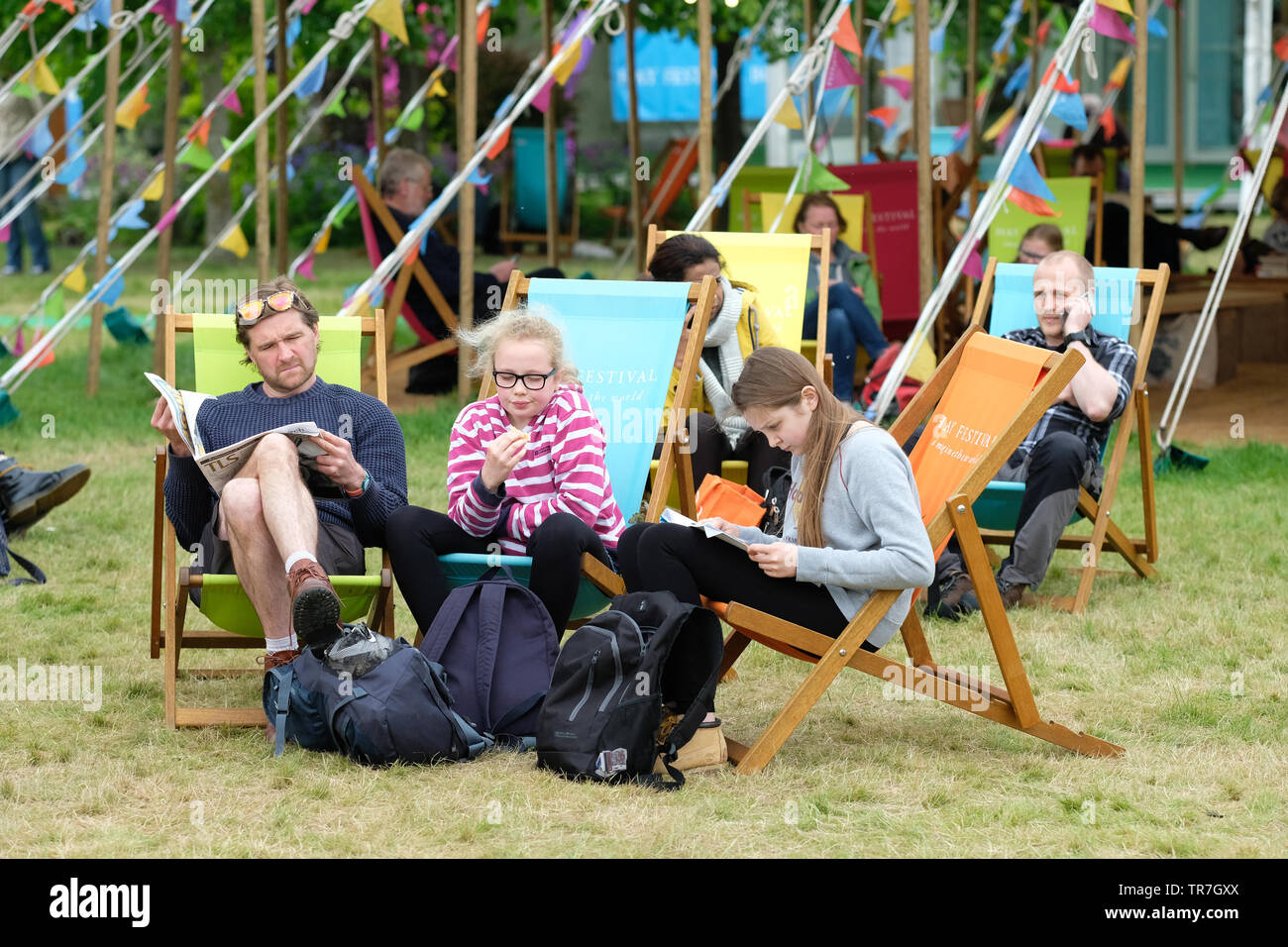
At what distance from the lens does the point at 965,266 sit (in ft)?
22.2

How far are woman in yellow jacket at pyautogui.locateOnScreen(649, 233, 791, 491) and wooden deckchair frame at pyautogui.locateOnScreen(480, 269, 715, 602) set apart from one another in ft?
0.98

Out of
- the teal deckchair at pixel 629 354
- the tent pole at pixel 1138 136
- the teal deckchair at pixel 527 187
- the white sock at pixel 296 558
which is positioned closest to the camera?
the white sock at pixel 296 558

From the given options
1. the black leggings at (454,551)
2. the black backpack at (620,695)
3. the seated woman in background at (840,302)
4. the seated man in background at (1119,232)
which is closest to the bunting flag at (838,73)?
the seated woman in background at (840,302)

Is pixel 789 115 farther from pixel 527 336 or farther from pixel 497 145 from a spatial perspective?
pixel 527 336

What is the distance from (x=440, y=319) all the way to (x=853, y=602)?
5201mm

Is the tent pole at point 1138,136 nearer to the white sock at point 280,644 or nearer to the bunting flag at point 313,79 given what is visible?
the bunting flag at point 313,79

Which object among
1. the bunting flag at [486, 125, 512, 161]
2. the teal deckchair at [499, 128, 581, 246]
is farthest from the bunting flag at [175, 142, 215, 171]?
the teal deckchair at [499, 128, 581, 246]

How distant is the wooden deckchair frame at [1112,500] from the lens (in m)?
5.10

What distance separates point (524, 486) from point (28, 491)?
2.49 metres

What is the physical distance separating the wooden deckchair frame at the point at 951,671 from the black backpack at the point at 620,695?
0.48 ft

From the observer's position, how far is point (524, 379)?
4.07 metres

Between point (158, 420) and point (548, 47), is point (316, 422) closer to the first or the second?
point (158, 420)

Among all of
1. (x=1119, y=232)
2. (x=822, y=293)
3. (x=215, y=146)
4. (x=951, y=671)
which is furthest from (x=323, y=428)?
(x=215, y=146)

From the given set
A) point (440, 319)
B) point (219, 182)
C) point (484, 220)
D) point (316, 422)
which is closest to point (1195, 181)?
point (484, 220)
